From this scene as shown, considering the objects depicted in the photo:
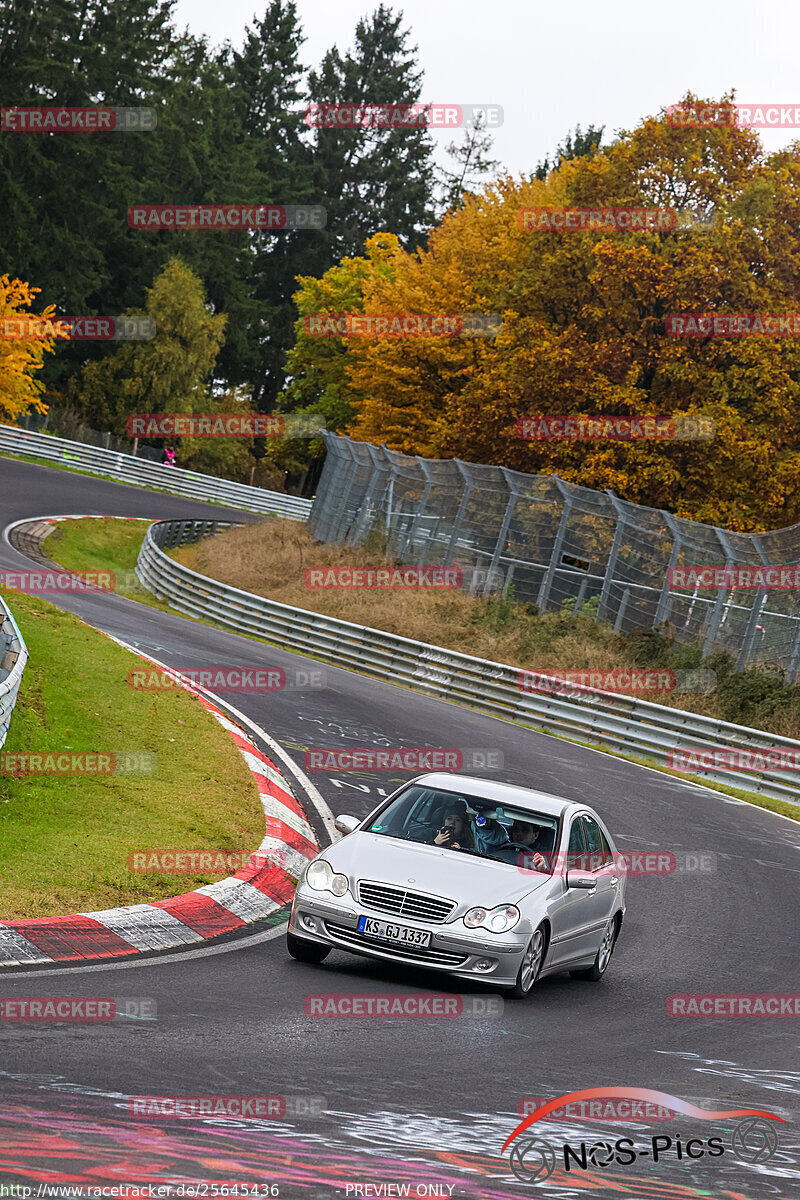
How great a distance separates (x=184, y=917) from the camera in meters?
9.81

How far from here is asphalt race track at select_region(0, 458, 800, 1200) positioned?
514cm

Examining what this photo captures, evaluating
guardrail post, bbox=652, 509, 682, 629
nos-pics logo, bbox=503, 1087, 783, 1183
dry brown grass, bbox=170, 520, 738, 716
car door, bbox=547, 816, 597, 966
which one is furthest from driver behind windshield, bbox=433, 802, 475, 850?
guardrail post, bbox=652, 509, 682, 629

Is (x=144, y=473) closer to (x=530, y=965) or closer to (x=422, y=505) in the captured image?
(x=422, y=505)

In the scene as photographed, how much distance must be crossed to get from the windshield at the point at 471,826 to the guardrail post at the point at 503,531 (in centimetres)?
2060

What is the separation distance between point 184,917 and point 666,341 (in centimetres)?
2721

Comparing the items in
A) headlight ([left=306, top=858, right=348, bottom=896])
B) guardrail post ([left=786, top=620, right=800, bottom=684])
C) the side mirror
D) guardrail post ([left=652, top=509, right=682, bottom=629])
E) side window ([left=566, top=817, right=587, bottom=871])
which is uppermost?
guardrail post ([left=652, top=509, right=682, bottom=629])

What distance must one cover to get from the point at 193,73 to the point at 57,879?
287 ft

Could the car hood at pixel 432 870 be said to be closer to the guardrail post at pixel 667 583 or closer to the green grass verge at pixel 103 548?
the guardrail post at pixel 667 583

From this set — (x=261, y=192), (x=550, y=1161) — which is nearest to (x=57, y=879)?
(x=550, y=1161)

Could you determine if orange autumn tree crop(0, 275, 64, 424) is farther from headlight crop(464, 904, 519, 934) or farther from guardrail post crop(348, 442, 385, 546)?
headlight crop(464, 904, 519, 934)

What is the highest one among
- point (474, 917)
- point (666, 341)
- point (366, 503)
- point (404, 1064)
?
point (666, 341)

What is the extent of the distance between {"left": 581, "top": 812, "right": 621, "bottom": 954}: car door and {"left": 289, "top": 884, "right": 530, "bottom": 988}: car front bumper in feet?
4.40

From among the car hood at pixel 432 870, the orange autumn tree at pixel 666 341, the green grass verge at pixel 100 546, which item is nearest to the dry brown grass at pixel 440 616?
the green grass verge at pixel 100 546

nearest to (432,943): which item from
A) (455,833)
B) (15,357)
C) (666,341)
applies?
(455,833)
